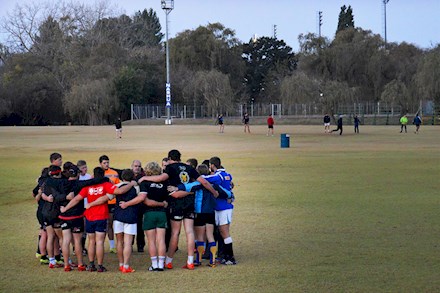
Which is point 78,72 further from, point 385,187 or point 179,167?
point 179,167

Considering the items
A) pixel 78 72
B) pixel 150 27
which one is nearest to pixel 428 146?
pixel 78 72

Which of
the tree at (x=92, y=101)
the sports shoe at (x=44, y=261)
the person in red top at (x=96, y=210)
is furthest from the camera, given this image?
the tree at (x=92, y=101)

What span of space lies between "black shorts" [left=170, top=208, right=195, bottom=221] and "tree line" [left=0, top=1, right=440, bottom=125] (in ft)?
227

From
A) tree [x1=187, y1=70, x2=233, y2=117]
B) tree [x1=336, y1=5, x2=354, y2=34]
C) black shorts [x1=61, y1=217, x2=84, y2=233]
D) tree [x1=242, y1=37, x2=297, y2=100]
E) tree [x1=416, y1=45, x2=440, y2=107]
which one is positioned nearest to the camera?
black shorts [x1=61, y1=217, x2=84, y2=233]

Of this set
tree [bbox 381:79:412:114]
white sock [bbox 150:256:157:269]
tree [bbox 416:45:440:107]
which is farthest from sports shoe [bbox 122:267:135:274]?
tree [bbox 381:79:412:114]

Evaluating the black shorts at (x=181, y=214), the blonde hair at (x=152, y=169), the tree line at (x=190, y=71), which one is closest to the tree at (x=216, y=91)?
the tree line at (x=190, y=71)

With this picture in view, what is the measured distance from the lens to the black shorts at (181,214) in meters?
11.0

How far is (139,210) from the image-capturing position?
441 inches

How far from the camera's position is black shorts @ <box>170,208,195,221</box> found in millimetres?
11047

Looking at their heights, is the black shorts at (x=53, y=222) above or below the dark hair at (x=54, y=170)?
below

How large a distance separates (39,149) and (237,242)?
99.2 feet

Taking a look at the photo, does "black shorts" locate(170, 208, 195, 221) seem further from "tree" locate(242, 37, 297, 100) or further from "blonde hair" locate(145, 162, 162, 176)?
"tree" locate(242, 37, 297, 100)

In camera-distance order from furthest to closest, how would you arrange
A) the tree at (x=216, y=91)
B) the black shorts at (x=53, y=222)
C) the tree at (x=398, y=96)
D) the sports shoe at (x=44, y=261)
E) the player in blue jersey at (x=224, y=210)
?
the tree at (x=216, y=91) < the tree at (x=398, y=96) < the sports shoe at (x=44, y=261) < the player in blue jersey at (x=224, y=210) < the black shorts at (x=53, y=222)

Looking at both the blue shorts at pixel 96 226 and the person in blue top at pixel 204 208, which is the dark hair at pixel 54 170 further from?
the person in blue top at pixel 204 208
